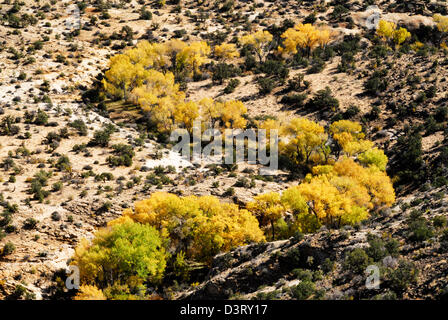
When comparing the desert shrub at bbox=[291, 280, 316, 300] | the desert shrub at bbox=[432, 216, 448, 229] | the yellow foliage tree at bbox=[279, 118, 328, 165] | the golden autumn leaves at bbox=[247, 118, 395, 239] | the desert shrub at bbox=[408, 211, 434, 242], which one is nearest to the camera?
the desert shrub at bbox=[291, 280, 316, 300]

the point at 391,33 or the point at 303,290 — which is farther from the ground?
the point at 391,33

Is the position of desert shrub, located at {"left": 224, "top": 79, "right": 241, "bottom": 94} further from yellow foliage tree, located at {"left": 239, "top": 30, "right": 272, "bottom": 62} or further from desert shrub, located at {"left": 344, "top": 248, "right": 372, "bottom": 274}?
desert shrub, located at {"left": 344, "top": 248, "right": 372, "bottom": 274}

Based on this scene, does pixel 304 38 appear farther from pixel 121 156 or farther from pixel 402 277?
pixel 402 277

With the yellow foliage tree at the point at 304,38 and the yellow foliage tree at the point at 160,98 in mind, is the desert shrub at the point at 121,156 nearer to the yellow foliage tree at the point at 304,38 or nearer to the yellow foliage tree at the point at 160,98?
the yellow foliage tree at the point at 160,98

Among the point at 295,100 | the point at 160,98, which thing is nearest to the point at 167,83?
the point at 160,98

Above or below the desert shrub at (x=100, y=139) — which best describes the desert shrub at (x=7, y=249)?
below

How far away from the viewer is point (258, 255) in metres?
49.2

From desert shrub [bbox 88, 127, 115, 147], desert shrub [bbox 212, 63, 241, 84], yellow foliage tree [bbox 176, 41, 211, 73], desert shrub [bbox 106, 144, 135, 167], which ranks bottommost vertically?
desert shrub [bbox 106, 144, 135, 167]

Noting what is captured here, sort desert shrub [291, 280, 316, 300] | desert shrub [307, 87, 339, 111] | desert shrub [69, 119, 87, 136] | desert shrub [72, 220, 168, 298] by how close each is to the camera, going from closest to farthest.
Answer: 1. desert shrub [291, 280, 316, 300]
2. desert shrub [72, 220, 168, 298]
3. desert shrub [69, 119, 87, 136]
4. desert shrub [307, 87, 339, 111]

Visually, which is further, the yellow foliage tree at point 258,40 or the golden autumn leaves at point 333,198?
the yellow foliage tree at point 258,40

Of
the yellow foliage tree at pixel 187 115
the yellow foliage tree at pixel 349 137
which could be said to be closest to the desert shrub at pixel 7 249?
the yellow foliage tree at pixel 187 115

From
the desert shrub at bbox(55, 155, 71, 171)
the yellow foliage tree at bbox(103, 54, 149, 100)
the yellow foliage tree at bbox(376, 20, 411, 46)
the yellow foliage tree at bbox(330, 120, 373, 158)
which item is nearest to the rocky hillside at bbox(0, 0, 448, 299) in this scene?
the desert shrub at bbox(55, 155, 71, 171)

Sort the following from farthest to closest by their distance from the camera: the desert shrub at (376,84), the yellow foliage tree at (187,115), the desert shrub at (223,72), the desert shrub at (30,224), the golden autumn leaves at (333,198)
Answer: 1. the desert shrub at (223,72)
2. the desert shrub at (376,84)
3. the yellow foliage tree at (187,115)
4. the golden autumn leaves at (333,198)
5. the desert shrub at (30,224)

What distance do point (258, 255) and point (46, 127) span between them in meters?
52.1
